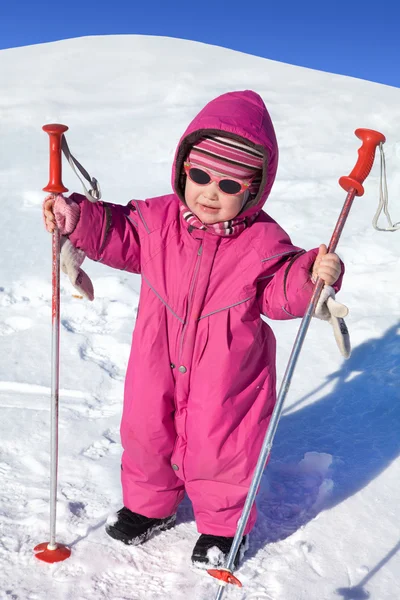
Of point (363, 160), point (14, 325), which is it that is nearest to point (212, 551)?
point (363, 160)

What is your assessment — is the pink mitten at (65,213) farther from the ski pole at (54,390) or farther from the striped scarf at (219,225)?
the striped scarf at (219,225)

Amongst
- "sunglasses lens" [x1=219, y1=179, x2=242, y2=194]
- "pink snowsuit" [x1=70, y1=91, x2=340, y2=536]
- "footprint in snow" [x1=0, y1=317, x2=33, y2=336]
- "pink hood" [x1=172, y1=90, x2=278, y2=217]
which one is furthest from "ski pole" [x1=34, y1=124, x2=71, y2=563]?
"footprint in snow" [x1=0, y1=317, x2=33, y2=336]

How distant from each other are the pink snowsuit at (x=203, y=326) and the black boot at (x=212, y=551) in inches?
1.2

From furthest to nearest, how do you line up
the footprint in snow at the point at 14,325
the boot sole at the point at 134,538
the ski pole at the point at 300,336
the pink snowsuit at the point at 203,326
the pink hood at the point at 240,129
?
the footprint in snow at the point at 14,325 → the boot sole at the point at 134,538 → the pink snowsuit at the point at 203,326 → the pink hood at the point at 240,129 → the ski pole at the point at 300,336

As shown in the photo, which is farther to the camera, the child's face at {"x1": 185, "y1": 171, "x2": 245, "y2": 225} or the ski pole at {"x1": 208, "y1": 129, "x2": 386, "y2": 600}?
the child's face at {"x1": 185, "y1": 171, "x2": 245, "y2": 225}

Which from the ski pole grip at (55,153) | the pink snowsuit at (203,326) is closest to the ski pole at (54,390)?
the ski pole grip at (55,153)

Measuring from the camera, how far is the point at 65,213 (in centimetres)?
219

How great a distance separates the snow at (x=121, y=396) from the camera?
231cm

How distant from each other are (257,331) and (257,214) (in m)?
0.41

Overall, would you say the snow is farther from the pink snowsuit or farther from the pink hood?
the pink hood

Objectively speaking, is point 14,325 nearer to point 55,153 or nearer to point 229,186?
point 55,153

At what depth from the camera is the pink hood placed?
83.9 inches

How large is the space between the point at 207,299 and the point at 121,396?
54.2 inches

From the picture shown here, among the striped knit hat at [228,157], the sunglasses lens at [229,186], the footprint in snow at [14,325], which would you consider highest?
the striped knit hat at [228,157]
